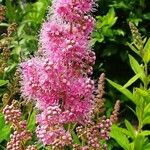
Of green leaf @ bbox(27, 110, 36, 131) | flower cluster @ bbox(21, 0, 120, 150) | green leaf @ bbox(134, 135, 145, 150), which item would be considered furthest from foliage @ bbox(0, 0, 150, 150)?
flower cluster @ bbox(21, 0, 120, 150)

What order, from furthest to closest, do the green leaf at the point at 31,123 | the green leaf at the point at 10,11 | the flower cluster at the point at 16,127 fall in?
the green leaf at the point at 10,11
the green leaf at the point at 31,123
the flower cluster at the point at 16,127

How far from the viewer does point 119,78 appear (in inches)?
204

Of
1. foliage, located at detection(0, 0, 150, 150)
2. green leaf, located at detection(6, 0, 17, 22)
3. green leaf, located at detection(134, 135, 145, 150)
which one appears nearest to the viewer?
green leaf, located at detection(134, 135, 145, 150)

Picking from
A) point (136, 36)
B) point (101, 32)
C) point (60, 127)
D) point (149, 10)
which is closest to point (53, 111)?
point (60, 127)

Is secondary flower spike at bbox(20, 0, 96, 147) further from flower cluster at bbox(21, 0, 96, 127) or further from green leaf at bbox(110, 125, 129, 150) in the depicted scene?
green leaf at bbox(110, 125, 129, 150)

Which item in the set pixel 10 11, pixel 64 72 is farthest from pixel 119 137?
pixel 10 11

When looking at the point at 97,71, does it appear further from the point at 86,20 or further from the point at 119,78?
the point at 86,20

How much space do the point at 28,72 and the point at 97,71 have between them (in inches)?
100.0

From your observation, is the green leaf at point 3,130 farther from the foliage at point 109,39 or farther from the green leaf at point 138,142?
the foliage at point 109,39

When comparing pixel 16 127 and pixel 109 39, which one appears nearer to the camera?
pixel 16 127

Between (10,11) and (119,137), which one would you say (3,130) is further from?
(10,11)

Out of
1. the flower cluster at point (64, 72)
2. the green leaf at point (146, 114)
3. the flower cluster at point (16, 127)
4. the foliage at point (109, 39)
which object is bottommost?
the foliage at point (109, 39)

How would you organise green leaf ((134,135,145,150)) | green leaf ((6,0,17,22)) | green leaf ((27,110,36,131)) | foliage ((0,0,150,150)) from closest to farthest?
green leaf ((27,110,36,131)) → green leaf ((134,135,145,150)) → foliage ((0,0,150,150)) → green leaf ((6,0,17,22))

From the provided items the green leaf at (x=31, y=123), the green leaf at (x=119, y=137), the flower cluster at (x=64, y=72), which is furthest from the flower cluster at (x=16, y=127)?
the green leaf at (x=119, y=137)
